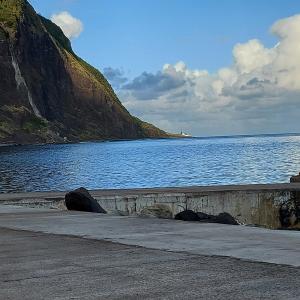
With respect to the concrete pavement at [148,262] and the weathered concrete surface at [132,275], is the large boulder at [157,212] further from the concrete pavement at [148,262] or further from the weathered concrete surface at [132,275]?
the weathered concrete surface at [132,275]

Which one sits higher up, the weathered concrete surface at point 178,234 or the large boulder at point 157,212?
the weathered concrete surface at point 178,234

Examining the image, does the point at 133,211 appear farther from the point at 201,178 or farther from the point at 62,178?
the point at 62,178

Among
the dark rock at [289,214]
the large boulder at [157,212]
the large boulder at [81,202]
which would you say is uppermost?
the large boulder at [81,202]

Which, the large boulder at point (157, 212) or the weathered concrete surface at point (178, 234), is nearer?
the weathered concrete surface at point (178, 234)

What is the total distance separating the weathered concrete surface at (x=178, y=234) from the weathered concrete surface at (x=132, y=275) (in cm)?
54

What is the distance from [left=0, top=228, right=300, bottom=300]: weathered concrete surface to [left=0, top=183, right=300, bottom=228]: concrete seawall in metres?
12.1

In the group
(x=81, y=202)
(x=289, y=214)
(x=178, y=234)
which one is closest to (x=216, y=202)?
(x=289, y=214)

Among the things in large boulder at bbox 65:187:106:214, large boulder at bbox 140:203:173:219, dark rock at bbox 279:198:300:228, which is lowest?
dark rock at bbox 279:198:300:228

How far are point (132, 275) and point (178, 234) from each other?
3.83 metres

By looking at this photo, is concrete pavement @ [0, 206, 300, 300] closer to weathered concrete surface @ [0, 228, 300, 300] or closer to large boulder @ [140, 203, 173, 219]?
weathered concrete surface @ [0, 228, 300, 300]

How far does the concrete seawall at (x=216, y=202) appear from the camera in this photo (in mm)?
21250

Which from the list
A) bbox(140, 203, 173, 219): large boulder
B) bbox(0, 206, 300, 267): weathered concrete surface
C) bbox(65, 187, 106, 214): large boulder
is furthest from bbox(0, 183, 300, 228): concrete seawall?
bbox(0, 206, 300, 267): weathered concrete surface

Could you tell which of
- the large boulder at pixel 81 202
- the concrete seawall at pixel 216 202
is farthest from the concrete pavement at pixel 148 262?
the concrete seawall at pixel 216 202

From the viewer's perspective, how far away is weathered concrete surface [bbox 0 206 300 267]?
839cm
